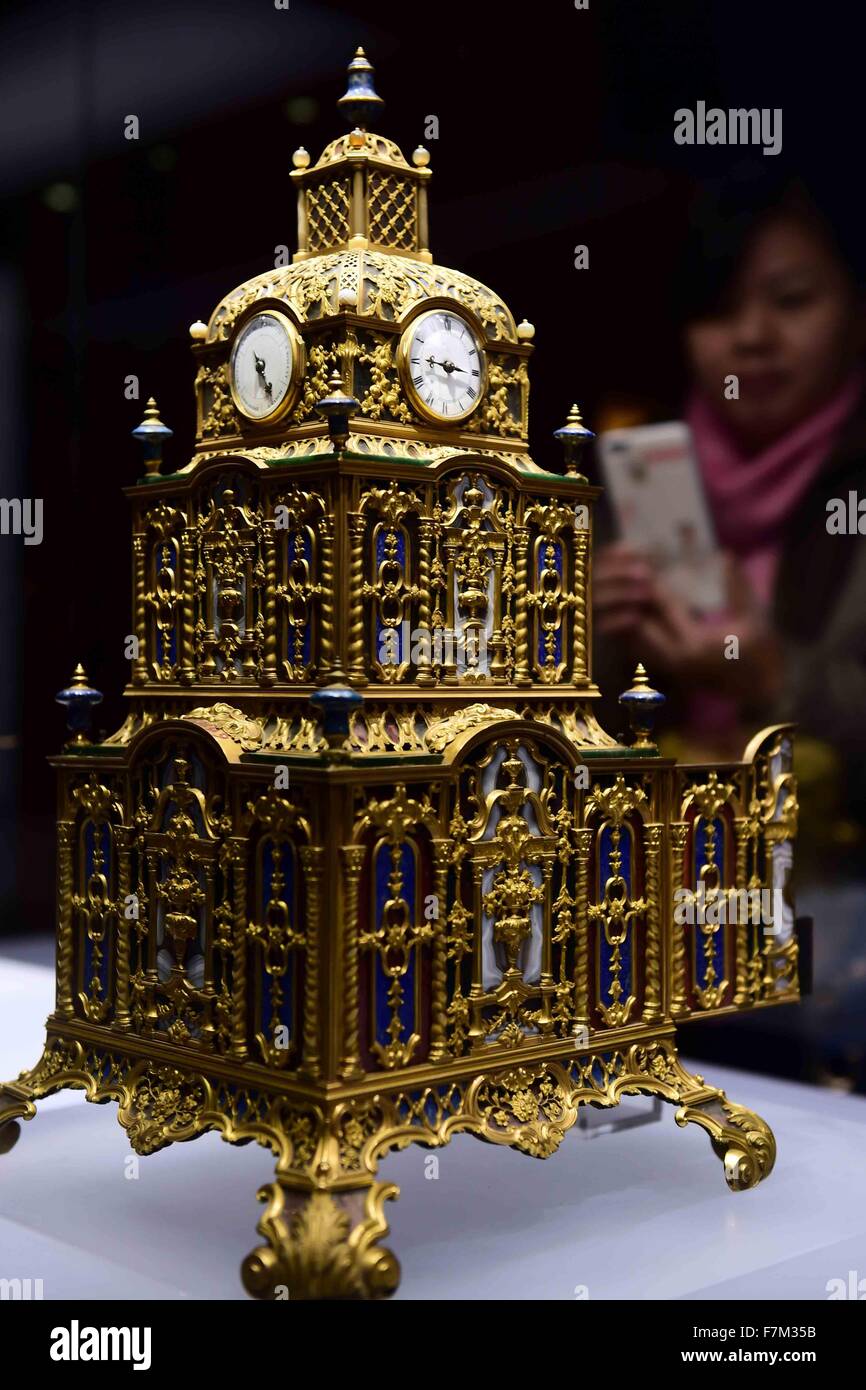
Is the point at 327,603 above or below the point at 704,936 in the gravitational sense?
above

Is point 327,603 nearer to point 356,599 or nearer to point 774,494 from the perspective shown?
point 356,599

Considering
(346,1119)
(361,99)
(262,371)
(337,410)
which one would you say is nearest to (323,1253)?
(346,1119)

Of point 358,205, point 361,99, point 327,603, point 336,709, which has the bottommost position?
point 336,709

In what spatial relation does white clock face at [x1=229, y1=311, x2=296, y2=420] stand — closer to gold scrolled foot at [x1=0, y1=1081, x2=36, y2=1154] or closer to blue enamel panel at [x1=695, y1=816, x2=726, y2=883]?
blue enamel panel at [x1=695, y1=816, x2=726, y2=883]

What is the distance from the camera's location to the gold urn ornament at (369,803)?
4641mm

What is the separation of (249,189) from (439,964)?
17.3 feet

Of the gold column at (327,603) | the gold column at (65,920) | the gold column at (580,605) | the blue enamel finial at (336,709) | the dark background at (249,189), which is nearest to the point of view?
the blue enamel finial at (336,709)

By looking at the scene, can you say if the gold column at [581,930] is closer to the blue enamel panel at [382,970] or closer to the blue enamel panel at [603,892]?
the blue enamel panel at [603,892]

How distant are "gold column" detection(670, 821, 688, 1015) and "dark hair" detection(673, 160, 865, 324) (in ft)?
8.29

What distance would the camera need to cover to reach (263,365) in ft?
16.9

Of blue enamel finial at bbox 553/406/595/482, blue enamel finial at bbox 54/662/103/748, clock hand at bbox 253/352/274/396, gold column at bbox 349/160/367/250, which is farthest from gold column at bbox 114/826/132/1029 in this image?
gold column at bbox 349/160/367/250

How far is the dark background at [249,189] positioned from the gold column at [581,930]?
276cm

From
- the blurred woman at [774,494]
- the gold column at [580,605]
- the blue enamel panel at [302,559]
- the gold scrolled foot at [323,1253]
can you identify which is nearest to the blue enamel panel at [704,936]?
the gold column at [580,605]

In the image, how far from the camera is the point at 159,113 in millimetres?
9211
